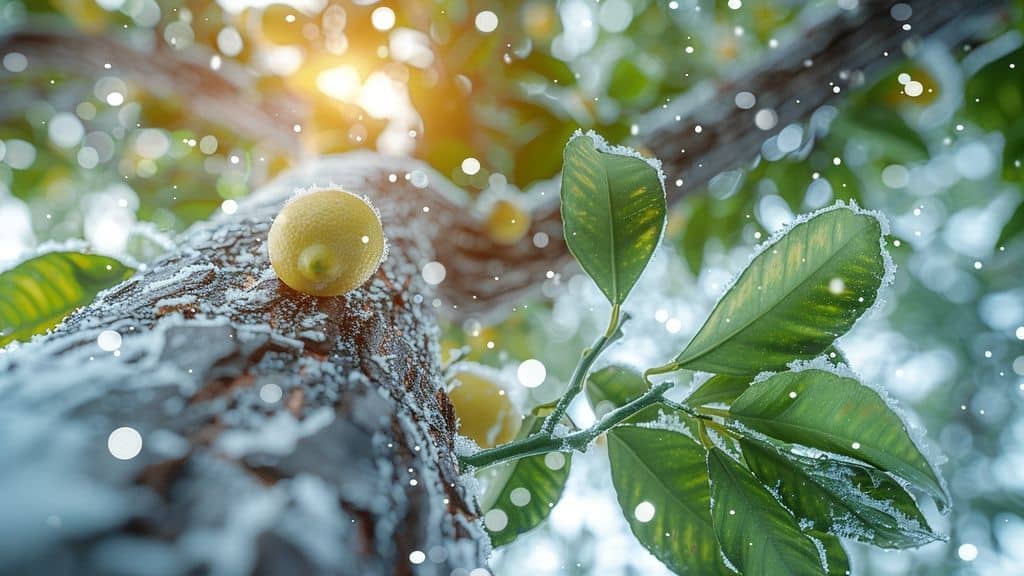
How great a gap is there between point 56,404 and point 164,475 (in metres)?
0.09

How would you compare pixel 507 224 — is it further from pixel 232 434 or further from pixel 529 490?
pixel 232 434

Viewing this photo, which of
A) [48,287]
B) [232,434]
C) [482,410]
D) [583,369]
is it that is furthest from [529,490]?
[48,287]

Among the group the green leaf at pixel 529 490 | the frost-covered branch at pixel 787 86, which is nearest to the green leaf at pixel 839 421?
the green leaf at pixel 529 490

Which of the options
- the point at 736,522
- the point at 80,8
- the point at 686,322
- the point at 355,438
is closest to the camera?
the point at 355,438

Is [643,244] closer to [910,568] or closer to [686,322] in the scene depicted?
[686,322]

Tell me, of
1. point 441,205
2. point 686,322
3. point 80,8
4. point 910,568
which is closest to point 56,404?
point 441,205

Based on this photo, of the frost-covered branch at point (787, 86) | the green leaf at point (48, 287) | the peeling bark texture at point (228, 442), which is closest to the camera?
the peeling bark texture at point (228, 442)

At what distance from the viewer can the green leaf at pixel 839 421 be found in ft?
1.94

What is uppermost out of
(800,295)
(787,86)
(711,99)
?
(787,86)

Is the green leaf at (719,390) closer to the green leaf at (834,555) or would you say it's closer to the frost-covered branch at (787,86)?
the green leaf at (834,555)

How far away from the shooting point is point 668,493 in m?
0.74

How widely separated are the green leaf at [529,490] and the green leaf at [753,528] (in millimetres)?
214

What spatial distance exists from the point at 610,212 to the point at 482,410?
0.33 metres

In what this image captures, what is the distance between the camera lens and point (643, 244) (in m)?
0.69
